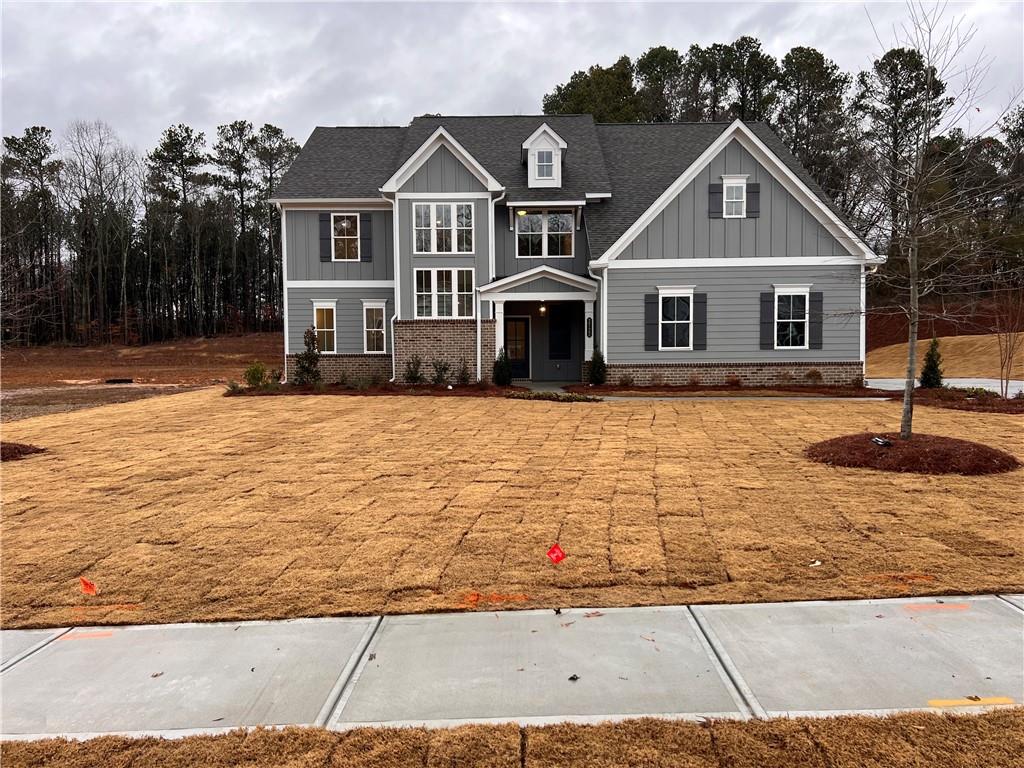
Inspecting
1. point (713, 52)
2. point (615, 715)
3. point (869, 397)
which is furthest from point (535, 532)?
point (713, 52)

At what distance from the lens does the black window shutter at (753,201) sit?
61.0ft

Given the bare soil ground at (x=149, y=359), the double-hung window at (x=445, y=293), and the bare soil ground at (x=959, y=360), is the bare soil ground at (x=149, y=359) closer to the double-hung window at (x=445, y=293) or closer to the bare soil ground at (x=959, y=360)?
the double-hung window at (x=445, y=293)

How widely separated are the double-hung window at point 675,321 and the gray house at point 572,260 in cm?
4

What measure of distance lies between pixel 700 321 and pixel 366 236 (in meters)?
10.7

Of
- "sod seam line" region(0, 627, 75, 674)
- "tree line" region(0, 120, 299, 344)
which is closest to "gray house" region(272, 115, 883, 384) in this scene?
"sod seam line" region(0, 627, 75, 674)

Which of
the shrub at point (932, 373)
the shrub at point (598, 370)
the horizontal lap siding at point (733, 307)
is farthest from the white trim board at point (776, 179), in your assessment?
the shrub at point (932, 373)

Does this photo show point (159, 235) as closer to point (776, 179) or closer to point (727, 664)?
point (776, 179)

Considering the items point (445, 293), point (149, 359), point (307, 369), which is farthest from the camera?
point (149, 359)

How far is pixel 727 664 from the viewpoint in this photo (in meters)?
3.27

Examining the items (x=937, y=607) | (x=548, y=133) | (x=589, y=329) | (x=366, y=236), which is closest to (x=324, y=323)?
(x=366, y=236)

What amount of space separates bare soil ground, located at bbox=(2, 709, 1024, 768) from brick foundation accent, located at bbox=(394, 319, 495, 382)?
1733 centimetres

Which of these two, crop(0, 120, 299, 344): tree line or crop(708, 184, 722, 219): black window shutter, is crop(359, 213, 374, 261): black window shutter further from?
crop(0, 120, 299, 344): tree line

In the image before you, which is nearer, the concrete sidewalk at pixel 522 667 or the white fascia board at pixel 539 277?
the concrete sidewalk at pixel 522 667

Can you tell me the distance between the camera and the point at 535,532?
214 inches
